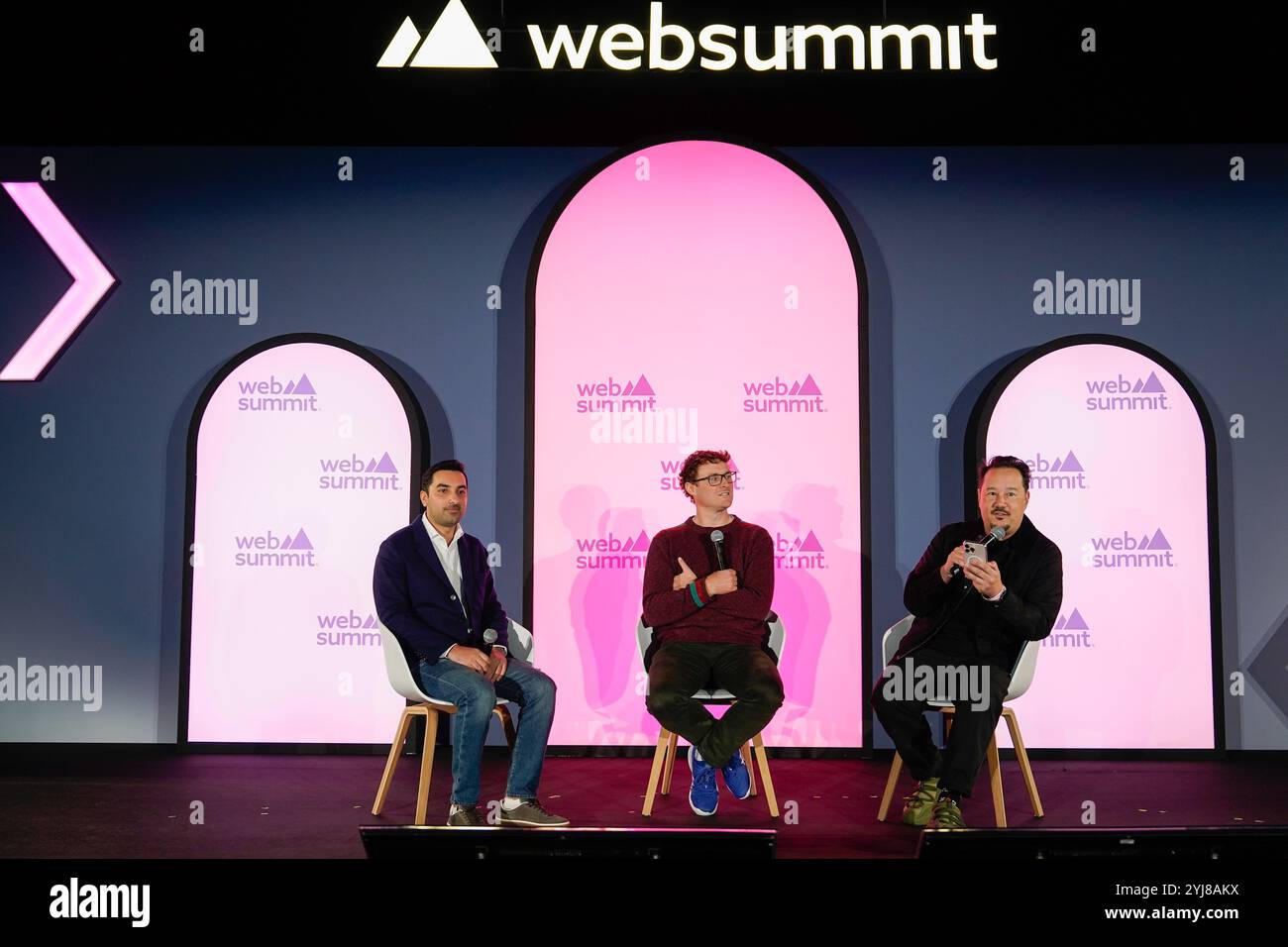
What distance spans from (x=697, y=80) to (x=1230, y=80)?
2.14 metres

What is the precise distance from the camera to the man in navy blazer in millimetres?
3420

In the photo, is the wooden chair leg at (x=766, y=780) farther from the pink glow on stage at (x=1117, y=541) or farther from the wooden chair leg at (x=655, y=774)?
the pink glow on stage at (x=1117, y=541)

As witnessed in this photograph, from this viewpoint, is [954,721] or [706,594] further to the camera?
[706,594]

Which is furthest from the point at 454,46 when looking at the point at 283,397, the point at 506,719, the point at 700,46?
the point at 506,719

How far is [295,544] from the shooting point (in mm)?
4824

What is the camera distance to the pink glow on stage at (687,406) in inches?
188

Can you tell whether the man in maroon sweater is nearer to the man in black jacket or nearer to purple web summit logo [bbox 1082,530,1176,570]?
the man in black jacket

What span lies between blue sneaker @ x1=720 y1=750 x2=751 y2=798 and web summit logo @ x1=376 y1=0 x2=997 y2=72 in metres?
2.72

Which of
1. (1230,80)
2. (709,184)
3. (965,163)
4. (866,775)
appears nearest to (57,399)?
(709,184)

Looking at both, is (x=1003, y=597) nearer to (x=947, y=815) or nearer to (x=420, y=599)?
(x=947, y=815)

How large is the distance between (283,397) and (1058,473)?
347 cm

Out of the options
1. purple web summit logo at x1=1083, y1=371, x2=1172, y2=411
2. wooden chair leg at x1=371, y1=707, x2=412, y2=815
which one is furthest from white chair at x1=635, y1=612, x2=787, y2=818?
purple web summit logo at x1=1083, y1=371, x2=1172, y2=411

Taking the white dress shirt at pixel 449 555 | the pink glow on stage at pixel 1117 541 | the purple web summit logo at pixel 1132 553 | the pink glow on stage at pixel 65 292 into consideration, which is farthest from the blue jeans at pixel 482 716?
the pink glow on stage at pixel 65 292

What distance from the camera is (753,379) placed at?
4836 millimetres
